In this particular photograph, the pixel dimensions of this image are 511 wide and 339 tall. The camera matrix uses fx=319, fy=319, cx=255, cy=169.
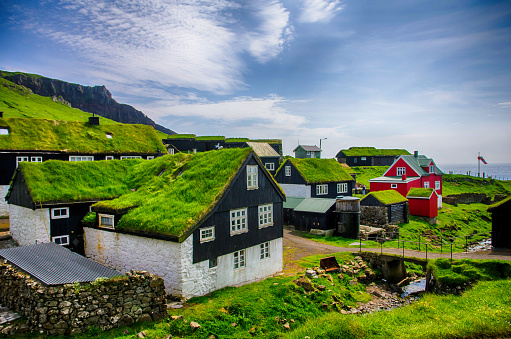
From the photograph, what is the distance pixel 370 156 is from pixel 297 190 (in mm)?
52984

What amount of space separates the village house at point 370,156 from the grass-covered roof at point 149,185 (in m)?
75.5

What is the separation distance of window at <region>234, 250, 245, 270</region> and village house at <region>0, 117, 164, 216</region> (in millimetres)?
23917

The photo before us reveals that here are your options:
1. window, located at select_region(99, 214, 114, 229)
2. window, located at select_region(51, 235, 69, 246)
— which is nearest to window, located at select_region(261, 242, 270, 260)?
window, located at select_region(99, 214, 114, 229)

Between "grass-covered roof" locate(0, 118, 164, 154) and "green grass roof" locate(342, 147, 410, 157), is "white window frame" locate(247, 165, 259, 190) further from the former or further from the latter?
"green grass roof" locate(342, 147, 410, 157)

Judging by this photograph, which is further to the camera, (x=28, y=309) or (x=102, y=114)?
(x=102, y=114)

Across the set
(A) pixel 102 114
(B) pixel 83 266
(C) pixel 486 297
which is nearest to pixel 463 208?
(C) pixel 486 297

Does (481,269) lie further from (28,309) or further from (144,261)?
(28,309)

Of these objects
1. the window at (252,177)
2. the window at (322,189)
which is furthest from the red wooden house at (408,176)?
the window at (252,177)

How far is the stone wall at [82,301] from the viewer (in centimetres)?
1248

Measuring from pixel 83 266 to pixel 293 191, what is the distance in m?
34.6

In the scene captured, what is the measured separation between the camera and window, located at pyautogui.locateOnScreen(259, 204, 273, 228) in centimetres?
2300

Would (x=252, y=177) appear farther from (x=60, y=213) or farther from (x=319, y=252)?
(x=60, y=213)

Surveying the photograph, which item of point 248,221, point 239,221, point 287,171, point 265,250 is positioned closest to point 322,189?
point 287,171

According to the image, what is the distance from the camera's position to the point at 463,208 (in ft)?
187
